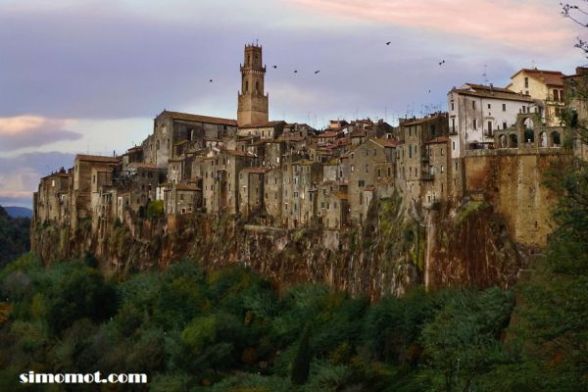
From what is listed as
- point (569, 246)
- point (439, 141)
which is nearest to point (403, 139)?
point (439, 141)

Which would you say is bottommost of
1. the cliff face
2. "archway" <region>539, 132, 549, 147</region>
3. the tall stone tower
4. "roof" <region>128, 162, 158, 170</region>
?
the cliff face

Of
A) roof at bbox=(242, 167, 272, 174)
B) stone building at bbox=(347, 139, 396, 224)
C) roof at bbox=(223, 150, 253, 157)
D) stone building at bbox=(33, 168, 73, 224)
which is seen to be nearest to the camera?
stone building at bbox=(347, 139, 396, 224)

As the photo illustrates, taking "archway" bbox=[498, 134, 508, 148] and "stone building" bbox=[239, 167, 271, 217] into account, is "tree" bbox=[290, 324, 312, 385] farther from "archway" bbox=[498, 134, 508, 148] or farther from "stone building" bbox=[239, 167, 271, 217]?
"stone building" bbox=[239, 167, 271, 217]

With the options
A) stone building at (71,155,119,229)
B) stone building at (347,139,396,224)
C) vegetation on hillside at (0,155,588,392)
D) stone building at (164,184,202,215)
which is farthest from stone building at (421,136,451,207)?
stone building at (71,155,119,229)

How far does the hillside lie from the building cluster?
146ft

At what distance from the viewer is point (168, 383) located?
61188 millimetres

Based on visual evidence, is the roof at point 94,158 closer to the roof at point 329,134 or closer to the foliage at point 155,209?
the foliage at point 155,209

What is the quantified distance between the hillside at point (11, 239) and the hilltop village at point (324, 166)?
44951mm

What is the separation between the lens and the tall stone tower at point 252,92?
12006 cm

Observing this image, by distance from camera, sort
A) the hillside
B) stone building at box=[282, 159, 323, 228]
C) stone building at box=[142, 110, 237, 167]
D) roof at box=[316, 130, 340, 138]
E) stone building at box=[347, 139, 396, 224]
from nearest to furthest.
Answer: stone building at box=[347, 139, 396, 224] → stone building at box=[282, 159, 323, 228] → roof at box=[316, 130, 340, 138] → stone building at box=[142, 110, 237, 167] → the hillside

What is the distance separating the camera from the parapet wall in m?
56.2

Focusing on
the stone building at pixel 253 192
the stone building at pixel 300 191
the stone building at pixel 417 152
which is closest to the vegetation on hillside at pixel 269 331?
the stone building at pixel 253 192

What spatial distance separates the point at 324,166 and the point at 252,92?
4734 centimetres

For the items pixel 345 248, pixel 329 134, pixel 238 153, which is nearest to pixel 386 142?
pixel 345 248
